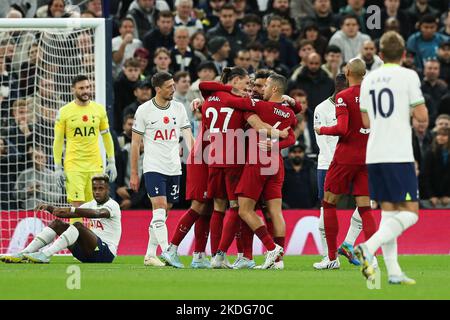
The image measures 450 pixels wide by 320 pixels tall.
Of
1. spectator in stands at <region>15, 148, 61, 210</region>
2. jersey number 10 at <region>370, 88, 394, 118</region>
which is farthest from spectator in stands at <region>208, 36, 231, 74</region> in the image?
jersey number 10 at <region>370, 88, 394, 118</region>

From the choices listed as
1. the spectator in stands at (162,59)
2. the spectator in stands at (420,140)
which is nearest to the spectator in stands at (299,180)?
the spectator in stands at (420,140)

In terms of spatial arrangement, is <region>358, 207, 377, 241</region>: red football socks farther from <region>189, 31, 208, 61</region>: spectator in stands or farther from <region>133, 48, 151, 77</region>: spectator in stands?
<region>189, 31, 208, 61</region>: spectator in stands

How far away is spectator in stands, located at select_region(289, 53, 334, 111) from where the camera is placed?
2119 cm

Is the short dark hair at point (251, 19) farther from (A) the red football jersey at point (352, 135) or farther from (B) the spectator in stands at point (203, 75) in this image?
(A) the red football jersey at point (352, 135)

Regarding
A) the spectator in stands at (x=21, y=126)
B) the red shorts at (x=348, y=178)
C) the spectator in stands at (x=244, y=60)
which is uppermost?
the spectator in stands at (x=244, y=60)

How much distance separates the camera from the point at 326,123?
49.9 feet

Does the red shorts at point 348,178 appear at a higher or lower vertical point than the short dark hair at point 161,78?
lower

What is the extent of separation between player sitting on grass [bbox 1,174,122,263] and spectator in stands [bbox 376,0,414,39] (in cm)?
988

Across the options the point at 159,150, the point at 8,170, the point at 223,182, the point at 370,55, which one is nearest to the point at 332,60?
the point at 370,55

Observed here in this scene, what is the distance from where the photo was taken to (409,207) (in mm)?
11039

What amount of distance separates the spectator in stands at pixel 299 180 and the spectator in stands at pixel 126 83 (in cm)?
318

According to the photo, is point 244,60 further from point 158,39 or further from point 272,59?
point 158,39

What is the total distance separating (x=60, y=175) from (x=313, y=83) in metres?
5.82

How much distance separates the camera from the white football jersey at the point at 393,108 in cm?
1088
